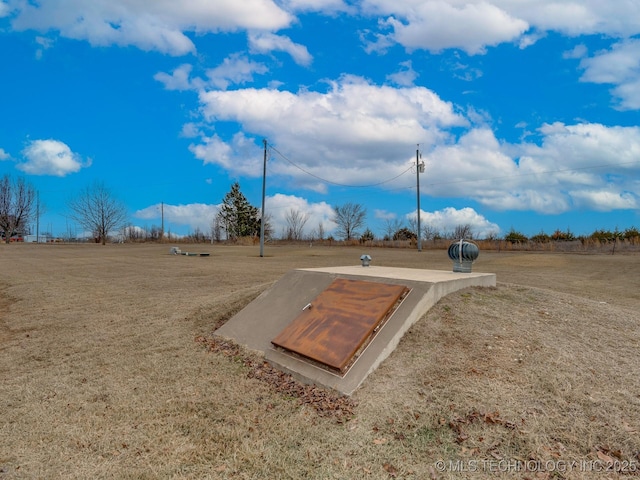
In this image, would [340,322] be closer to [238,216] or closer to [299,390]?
[299,390]

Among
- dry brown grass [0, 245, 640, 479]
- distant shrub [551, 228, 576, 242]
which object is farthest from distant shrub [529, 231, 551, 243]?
dry brown grass [0, 245, 640, 479]

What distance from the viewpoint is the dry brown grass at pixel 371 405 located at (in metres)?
2.95

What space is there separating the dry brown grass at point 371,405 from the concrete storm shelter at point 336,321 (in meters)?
0.18

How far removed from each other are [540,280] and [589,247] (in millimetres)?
24092

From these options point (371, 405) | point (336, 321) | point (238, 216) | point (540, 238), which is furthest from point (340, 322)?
point (238, 216)

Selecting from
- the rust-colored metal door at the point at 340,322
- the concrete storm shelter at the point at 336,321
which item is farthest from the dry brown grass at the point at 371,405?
the rust-colored metal door at the point at 340,322

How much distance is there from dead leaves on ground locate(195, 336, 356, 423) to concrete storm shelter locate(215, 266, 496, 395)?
0.09 metres

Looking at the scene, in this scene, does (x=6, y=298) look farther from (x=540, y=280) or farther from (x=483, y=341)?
(x=540, y=280)

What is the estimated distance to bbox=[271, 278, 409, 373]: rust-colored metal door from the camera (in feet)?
14.4

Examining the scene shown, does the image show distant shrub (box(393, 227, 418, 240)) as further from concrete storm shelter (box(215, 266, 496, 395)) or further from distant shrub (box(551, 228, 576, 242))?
concrete storm shelter (box(215, 266, 496, 395))

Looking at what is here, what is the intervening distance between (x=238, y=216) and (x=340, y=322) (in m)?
64.5

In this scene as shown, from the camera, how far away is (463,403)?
11.3 feet

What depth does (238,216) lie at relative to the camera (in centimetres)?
6794

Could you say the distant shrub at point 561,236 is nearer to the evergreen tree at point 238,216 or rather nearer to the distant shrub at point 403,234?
the distant shrub at point 403,234
